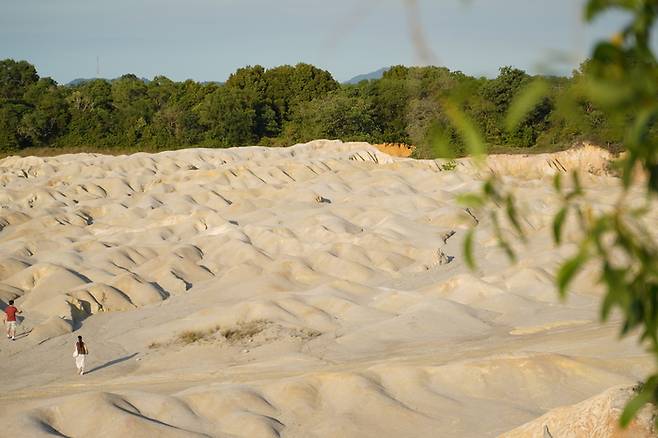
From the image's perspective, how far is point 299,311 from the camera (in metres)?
19.5

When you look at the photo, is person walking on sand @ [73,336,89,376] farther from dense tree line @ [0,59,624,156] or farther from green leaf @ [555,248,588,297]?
dense tree line @ [0,59,624,156]

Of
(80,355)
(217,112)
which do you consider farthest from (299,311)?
(217,112)

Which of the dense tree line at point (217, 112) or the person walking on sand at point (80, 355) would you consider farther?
the dense tree line at point (217, 112)

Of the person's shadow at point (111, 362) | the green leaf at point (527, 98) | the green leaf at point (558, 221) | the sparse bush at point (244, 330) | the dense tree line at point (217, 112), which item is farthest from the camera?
the dense tree line at point (217, 112)

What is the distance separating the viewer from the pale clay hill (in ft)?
38.7

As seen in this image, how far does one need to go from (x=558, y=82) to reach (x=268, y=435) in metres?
10.0

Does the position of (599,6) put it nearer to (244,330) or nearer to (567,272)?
(567,272)

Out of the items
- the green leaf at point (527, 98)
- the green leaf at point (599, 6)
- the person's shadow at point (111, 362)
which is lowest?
the person's shadow at point (111, 362)

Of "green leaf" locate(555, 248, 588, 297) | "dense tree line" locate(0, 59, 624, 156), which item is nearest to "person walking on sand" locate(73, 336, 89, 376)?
"green leaf" locate(555, 248, 588, 297)

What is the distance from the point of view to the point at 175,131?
6278cm

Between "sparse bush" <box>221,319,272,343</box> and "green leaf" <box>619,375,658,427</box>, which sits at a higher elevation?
"green leaf" <box>619,375,658,427</box>

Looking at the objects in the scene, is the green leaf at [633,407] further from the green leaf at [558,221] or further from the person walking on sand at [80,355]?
the person walking on sand at [80,355]

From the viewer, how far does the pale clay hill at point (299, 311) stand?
11.8m

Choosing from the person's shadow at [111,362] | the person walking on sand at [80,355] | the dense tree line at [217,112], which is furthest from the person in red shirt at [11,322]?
the dense tree line at [217,112]
